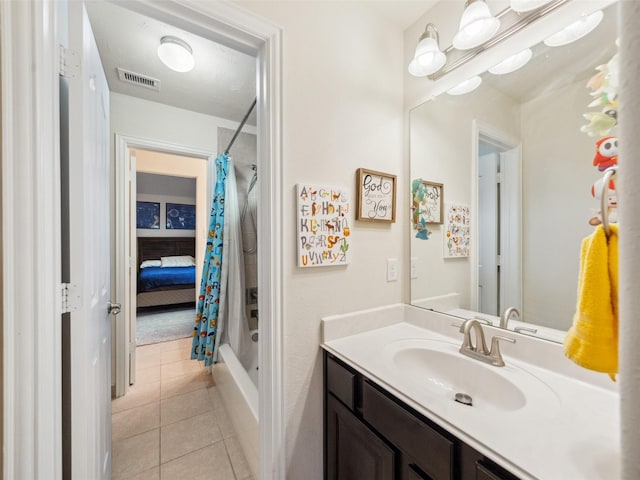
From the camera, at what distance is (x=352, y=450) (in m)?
Result: 0.98

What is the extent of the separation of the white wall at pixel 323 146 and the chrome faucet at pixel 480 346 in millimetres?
427

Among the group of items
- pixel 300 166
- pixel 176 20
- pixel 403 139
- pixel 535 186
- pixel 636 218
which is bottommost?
pixel 636 218

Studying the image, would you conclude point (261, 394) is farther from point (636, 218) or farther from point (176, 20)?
point (176, 20)

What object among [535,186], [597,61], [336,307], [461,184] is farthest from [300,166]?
[597,61]

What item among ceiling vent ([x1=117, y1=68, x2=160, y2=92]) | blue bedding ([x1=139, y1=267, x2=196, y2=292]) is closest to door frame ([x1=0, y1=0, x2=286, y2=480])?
ceiling vent ([x1=117, y1=68, x2=160, y2=92])

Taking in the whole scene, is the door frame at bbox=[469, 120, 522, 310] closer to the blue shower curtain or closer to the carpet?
the blue shower curtain

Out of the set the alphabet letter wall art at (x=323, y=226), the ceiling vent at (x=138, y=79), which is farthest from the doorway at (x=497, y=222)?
the ceiling vent at (x=138, y=79)

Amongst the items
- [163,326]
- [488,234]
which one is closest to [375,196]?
[488,234]

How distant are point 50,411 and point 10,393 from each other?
108 mm

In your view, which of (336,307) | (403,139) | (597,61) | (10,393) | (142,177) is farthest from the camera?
(142,177)

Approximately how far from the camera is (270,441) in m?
1.06

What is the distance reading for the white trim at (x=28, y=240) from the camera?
25.3 inches

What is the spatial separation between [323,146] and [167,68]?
1.41 m

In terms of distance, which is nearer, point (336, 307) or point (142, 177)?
point (336, 307)
